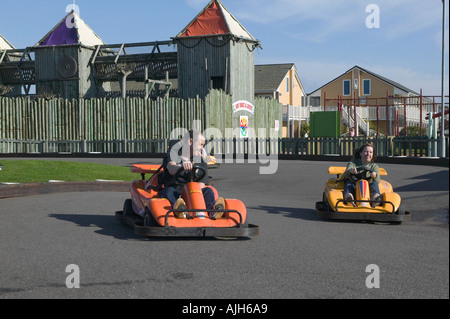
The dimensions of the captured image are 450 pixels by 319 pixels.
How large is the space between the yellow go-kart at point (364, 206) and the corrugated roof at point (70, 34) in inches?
1176

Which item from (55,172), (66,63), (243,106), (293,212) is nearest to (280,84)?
(243,106)

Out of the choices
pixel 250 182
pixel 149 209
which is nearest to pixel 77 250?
pixel 149 209

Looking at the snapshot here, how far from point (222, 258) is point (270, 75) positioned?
1896 inches

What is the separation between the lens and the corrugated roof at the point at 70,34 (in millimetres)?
36156

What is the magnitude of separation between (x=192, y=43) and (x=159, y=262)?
2848cm

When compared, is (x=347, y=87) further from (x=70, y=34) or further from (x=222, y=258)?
(x=222, y=258)

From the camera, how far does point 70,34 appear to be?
36406mm

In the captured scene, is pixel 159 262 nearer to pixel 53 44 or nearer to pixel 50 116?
pixel 50 116

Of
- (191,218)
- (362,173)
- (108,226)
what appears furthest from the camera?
(362,173)

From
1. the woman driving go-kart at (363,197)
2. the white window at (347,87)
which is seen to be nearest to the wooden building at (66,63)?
the white window at (347,87)

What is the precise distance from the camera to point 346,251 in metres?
6.08

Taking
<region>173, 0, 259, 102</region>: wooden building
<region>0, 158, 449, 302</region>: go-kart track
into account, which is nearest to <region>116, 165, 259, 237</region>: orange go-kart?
<region>0, 158, 449, 302</region>: go-kart track

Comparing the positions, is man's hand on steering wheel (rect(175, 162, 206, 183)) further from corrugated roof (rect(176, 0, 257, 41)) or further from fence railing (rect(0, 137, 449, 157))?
corrugated roof (rect(176, 0, 257, 41))
